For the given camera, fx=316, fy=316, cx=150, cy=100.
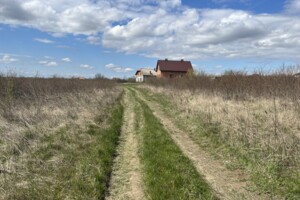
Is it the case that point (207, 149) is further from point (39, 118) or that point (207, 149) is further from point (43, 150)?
point (39, 118)

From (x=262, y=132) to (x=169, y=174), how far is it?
3577mm

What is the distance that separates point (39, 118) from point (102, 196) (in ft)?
24.1

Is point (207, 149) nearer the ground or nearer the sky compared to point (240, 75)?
nearer the ground

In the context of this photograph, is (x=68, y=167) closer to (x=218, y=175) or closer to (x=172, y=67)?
(x=218, y=175)

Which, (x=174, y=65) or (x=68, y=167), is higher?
(x=174, y=65)

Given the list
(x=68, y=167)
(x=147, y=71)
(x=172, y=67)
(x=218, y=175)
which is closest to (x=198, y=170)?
(x=218, y=175)

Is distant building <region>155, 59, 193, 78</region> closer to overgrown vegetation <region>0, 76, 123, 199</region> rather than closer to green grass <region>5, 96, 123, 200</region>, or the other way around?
overgrown vegetation <region>0, 76, 123, 199</region>

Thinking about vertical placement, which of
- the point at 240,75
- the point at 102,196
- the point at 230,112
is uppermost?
the point at 240,75

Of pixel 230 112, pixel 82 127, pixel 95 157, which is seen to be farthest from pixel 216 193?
pixel 230 112

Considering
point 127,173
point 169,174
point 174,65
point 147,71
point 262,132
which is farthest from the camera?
point 147,71

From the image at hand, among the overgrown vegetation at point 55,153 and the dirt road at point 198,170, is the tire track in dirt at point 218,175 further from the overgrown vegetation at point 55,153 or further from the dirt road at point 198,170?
the overgrown vegetation at point 55,153

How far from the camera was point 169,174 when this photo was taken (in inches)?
242

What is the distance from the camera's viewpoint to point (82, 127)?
10.7 meters

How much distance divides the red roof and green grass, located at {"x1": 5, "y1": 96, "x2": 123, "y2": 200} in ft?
236
